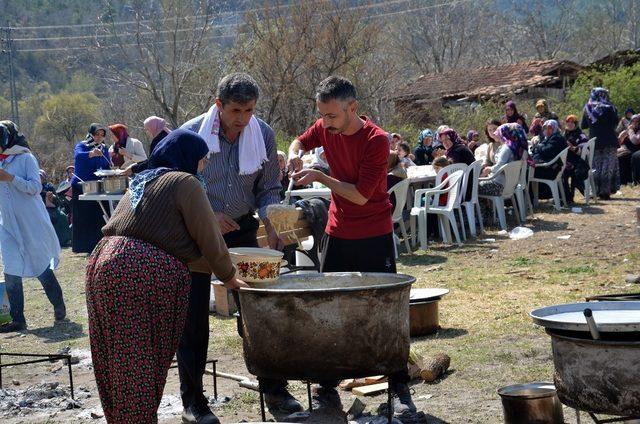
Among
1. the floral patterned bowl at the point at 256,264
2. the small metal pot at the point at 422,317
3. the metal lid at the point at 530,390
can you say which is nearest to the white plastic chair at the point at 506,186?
the small metal pot at the point at 422,317

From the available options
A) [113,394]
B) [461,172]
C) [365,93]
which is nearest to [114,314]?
[113,394]

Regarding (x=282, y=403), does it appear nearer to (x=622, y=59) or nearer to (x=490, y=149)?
(x=490, y=149)

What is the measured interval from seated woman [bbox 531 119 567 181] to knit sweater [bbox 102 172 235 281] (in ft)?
38.9

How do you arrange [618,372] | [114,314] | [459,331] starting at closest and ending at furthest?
[618,372], [114,314], [459,331]

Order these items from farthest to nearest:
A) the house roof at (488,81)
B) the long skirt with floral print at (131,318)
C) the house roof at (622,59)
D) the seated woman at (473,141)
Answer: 1. the house roof at (488,81)
2. the house roof at (622,59)
3. the seated woman at (473,141)
4. the long skirt with floral print at (131,318)

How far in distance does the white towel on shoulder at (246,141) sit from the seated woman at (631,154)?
1460 cm

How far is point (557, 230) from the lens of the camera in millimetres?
13516

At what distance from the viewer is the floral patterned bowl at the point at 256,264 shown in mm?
4742

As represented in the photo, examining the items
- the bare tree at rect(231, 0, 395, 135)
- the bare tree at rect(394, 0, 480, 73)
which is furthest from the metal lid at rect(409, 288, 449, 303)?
the bare tree at rect(394, 0, 480, 73)

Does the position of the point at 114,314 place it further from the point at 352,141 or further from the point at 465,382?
the point at 465,382

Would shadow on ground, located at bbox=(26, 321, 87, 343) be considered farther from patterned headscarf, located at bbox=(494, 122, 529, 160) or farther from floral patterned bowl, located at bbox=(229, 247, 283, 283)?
patterned headscarf, located at bbox=(494, 122, 529, 160)

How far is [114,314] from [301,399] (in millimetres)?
2048

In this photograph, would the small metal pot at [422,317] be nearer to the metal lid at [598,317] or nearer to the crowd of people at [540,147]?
the metal lid at [598,317]

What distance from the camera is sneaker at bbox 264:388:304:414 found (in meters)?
5.55
